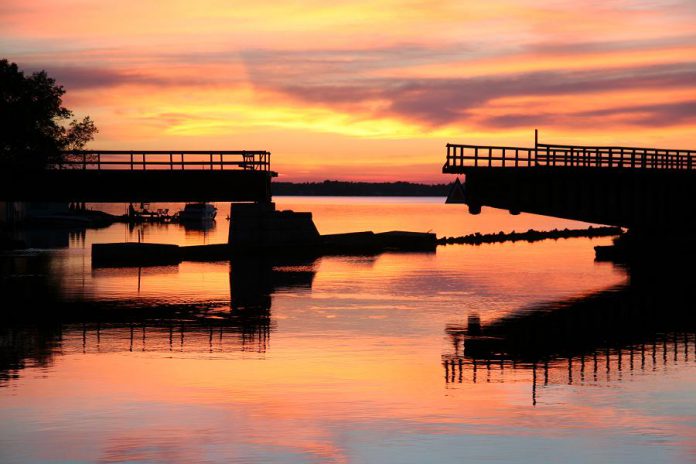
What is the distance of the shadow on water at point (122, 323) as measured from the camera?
30.5 meters

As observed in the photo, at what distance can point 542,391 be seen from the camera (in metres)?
24.0

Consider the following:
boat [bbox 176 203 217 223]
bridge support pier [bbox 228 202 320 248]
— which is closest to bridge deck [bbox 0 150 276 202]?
bridge support pier [bbox 228 202 320 248]

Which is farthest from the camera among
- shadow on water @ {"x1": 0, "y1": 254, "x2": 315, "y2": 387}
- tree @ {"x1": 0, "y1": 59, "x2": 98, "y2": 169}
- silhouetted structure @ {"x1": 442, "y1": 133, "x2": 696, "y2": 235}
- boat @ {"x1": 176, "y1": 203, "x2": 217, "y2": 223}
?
boat @ {"x1": 176, "y1": 203, "x2": 217, "y2": 223}

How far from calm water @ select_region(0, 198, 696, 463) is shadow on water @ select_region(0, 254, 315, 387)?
0.34ft

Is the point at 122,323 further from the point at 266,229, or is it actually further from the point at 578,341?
the point at 266,229

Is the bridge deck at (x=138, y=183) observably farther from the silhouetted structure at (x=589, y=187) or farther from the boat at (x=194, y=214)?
the boat at (x=194, y=214)

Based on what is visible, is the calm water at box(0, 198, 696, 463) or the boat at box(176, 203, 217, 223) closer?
the calm water at box(0, 198, 696, 463)

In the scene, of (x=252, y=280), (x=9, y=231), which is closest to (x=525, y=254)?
(x=252, y=280)

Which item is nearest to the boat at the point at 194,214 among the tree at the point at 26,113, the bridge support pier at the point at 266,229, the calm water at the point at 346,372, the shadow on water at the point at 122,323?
the tree at the point at 26,113

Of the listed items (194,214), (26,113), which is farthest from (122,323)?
(194,214)

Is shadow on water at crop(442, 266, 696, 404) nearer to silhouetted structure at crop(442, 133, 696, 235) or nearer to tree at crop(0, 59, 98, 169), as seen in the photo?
silhouetted structure at crop(442, 133, 696, 235)

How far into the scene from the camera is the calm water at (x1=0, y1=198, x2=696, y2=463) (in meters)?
19.1

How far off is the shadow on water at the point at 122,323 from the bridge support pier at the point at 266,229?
1901 centimetres

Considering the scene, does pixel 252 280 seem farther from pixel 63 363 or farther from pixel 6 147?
pixel 6 147
